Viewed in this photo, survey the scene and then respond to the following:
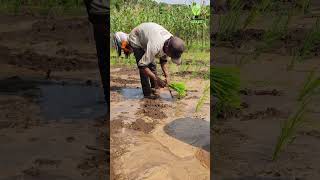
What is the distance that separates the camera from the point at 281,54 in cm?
587

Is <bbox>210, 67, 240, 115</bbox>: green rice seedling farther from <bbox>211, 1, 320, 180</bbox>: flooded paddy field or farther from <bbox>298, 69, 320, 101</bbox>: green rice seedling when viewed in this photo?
<bbox>298, 69, 320, 101</bbox>: green rice seedling

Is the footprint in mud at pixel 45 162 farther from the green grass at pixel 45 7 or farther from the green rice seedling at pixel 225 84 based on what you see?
the green grass at pixel 45 7

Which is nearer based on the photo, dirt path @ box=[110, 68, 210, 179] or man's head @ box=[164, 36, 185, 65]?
dirt path @ box=[110, 68, 210, 179]

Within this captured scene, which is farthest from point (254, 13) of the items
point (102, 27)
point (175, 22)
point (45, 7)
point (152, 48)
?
point (45, 7)

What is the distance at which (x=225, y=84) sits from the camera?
3.23m

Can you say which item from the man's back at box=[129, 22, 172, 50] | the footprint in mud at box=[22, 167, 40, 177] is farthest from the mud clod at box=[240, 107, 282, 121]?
the footprint in mud at box=[22, 167, 40, 177]

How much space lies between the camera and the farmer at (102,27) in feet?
11.9

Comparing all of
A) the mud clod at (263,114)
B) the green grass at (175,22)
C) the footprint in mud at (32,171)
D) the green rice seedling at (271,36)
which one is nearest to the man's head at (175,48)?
the mud clod at (263,114)

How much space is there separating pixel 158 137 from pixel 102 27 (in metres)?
0.91

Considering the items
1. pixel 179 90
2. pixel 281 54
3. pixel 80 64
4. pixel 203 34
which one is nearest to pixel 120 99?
pixel 179 90

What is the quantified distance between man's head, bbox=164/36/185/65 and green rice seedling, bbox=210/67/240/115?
59 centimetres

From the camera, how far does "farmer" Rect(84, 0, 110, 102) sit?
362 cm

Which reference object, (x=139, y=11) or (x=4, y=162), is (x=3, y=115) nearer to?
(x=4, y=162)

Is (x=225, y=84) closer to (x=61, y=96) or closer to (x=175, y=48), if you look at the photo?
(x=175, y=48)
